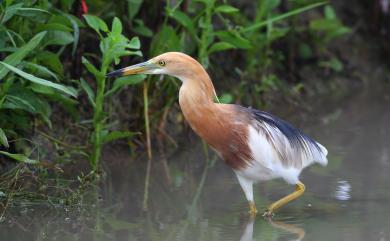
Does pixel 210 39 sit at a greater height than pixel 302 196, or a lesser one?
greater

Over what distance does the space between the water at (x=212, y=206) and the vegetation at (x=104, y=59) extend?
1.17 ft

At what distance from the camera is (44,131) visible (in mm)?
7477

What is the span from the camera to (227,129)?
5922 mm

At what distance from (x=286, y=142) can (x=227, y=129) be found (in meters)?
0.47

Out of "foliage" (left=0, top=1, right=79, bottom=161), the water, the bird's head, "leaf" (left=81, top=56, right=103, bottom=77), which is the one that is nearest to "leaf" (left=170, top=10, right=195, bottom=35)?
"foliage" (left=0, top=1, right=79, bottom=161)

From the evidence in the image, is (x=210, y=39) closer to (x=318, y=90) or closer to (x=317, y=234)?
(x=317, y=234)

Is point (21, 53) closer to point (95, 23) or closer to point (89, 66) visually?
point (89, 66)

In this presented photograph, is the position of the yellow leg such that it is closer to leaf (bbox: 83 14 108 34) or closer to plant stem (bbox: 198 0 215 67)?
leaf (bbox: 83 14 108 34)

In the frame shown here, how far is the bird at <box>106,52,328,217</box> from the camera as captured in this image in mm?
5926

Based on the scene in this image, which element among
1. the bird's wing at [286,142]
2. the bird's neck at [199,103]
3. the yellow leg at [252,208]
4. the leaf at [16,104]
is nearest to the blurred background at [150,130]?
the leaf at [16,104]

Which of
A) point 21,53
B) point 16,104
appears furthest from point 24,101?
point 21,53

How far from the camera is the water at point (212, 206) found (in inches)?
224

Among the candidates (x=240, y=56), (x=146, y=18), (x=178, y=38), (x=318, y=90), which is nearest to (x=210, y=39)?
(x=178, y=38)

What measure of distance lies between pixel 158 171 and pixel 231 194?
2.91ft
